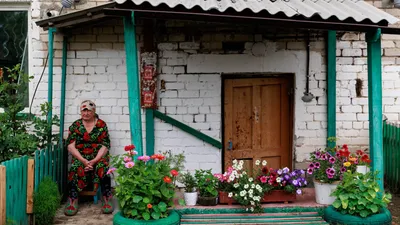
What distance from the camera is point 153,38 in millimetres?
6902

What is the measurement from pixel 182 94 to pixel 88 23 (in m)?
1.65

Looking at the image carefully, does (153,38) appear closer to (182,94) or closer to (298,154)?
(182,94)

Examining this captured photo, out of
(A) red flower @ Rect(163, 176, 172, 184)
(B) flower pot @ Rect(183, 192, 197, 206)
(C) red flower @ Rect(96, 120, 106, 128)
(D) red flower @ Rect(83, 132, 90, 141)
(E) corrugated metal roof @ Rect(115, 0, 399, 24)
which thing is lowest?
(B) flower pot @ Rect(183, 192, 197, 206)

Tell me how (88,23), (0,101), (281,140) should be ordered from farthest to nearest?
(281,140) → (88,23) → (0,101)

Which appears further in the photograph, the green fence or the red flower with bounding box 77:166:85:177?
the green fence

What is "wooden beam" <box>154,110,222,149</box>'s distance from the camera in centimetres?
696

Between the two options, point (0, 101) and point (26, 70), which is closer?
point (0, 101)

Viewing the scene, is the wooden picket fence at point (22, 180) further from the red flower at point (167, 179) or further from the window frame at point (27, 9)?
the red flower at point (167, 179)

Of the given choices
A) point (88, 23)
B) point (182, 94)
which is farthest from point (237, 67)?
point (88, 23)

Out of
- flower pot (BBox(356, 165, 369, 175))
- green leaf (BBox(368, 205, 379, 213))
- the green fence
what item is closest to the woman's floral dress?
flower pot (BBox(356, 165, 369, 175))

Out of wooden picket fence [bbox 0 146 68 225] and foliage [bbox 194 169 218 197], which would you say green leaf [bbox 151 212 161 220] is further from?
wooden picket fence [bbox 0 146 68 225]

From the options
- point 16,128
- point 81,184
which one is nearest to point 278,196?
point 81,184

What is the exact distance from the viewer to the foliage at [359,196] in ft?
16.4

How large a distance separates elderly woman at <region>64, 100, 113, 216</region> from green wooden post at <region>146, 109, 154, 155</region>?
25.9 inches
